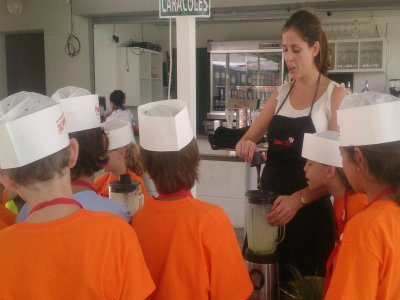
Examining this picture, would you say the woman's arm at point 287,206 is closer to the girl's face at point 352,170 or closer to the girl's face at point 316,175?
the girl's face at point 316,175

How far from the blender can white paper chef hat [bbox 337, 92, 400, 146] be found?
393 mm

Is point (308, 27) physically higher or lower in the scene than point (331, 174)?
higher

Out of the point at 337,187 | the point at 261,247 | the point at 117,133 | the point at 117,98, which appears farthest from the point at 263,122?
the point at 117,98

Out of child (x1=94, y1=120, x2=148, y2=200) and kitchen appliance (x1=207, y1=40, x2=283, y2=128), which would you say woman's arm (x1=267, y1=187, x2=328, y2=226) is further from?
kitchen appliance (x1=207, y1=40, x2=283, y2=128)

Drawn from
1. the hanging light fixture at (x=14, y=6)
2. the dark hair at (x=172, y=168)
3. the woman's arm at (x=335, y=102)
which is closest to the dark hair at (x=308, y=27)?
the woman's arm at (x=335, y=102)

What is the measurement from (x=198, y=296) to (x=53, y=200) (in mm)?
478

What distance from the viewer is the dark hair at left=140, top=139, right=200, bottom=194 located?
1300 mm

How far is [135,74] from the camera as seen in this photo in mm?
7844

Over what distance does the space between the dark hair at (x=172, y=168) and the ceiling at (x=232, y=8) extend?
15.7 ft

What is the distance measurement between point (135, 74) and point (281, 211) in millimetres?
6676

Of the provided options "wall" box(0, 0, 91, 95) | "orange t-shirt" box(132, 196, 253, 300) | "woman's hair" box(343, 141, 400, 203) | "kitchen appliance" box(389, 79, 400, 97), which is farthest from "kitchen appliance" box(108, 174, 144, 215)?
"kitchen appliance" box(389, 79, 400, 97)

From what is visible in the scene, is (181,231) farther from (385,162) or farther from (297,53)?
(297,53)

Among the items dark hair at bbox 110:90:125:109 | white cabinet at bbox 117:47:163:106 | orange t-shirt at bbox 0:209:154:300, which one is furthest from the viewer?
white cabinet at bbox 117:47:163:106

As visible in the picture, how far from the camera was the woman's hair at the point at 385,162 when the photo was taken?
1.07 metres
